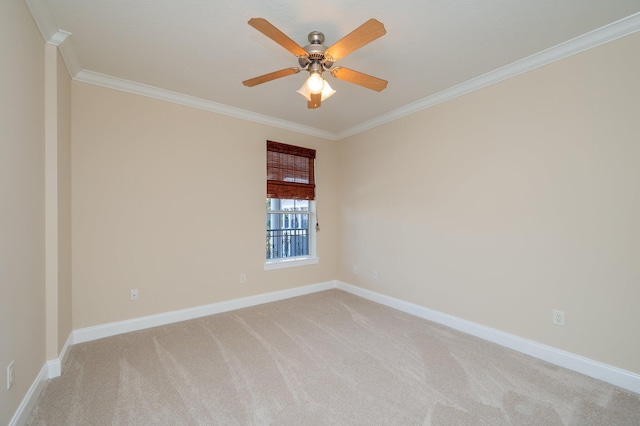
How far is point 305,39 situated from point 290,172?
2277 mm

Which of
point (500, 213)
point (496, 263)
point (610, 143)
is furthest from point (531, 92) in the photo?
point (496, 263)

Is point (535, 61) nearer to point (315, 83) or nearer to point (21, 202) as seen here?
point (315, 83)

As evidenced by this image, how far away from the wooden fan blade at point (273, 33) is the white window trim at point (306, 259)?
2898 mm

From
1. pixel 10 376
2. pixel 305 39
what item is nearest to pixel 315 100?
pixel 305 39

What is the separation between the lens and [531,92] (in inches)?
101

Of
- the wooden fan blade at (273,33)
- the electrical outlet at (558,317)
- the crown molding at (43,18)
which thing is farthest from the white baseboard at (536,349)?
the crown molding at (43,18)

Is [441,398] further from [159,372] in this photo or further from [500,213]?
[159,372]

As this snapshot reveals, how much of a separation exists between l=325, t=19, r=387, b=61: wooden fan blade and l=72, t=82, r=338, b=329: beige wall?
2.23 m

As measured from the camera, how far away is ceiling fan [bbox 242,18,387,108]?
1668 millimetres

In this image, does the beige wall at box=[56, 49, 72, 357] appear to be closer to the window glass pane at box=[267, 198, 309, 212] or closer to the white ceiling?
the white ceiling

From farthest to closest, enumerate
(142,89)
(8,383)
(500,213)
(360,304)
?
1. (360,304)
2. (142,89)
3. (500,213)
4. (8,383)

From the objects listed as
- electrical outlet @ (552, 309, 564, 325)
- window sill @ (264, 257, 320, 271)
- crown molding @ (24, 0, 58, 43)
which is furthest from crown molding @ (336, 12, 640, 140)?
crown molding @ (24, 0, 58, 43)

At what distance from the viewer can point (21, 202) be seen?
172 cm

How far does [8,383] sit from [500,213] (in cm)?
383
